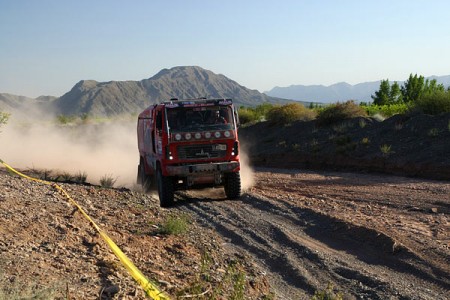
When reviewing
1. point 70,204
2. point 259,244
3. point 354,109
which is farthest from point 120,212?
point 354,109

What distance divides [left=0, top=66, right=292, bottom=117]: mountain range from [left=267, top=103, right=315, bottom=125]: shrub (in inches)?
4282

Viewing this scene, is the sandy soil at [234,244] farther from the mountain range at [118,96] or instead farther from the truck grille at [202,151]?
the mountain range at [118,96]

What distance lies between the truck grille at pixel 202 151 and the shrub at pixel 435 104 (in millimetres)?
19457

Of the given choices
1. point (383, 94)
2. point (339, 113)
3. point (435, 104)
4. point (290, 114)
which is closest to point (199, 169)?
point (435, 104)

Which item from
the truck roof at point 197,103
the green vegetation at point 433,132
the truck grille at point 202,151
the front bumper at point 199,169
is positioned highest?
the truck roof at point 197,103

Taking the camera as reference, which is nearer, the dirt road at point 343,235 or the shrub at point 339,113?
the dirt road at point 343,235

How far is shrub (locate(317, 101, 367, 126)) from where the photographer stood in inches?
1350

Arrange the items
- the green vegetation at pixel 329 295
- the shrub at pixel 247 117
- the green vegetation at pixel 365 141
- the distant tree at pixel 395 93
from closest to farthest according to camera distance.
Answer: the green vegetation at pixel 329 295
the green vegetation at pixel 365 141
the shrub at pixel 247 117
the distant tree at pixel 395 93

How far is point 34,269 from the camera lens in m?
6.51

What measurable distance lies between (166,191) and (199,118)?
7.01ft

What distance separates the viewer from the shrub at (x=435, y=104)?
29.9m

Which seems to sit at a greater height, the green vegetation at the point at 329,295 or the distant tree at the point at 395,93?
the distant tree at the point at 395,93

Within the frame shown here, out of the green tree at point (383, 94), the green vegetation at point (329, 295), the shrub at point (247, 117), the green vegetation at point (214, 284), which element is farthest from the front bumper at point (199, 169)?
the green tree at point (383, 94)

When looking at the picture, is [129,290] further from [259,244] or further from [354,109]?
[354,109]
